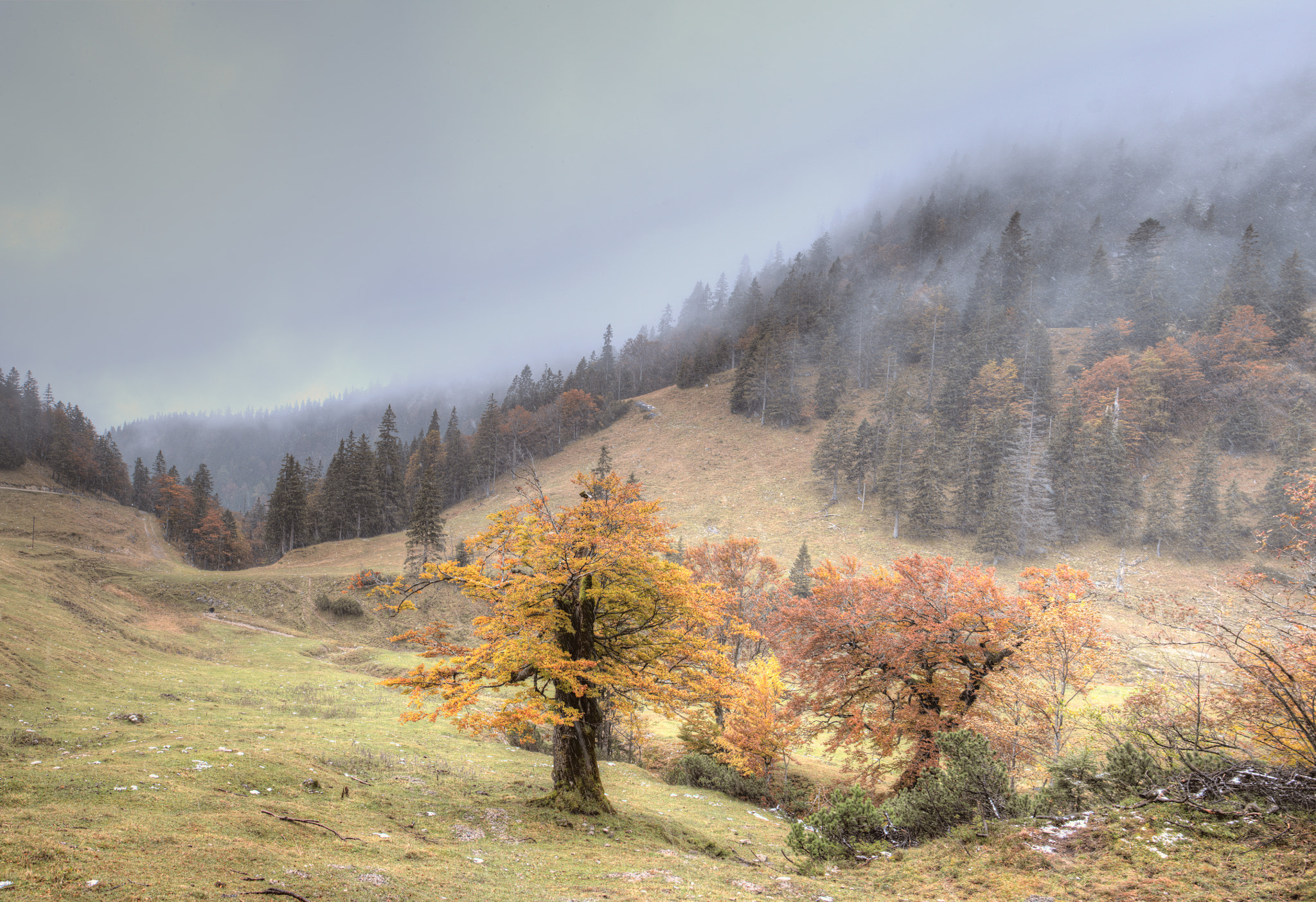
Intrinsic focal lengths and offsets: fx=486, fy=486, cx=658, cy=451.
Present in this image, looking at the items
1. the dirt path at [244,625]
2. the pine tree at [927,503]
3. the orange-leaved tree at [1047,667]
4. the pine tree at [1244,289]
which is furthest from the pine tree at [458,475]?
the pine tree at [1244,289]

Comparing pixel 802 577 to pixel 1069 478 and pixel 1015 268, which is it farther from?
pixel 1015 268

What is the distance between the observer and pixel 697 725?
23.1 meters

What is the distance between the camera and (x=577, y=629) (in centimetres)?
1288

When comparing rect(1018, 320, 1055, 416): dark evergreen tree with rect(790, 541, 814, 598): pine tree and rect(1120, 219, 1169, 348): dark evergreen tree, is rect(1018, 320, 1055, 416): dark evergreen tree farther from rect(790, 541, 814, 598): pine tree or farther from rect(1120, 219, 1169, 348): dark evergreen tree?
rect(790, 541, 814, 598): pine tree

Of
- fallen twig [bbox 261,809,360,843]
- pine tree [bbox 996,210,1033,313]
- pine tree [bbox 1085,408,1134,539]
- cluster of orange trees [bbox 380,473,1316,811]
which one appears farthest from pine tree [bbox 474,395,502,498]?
pine tree [bbox 996,210,1033,313]

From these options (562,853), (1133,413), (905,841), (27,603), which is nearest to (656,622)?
(562,853)

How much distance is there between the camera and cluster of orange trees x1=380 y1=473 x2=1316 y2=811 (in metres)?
10.4

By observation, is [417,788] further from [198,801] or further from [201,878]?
[201,878]

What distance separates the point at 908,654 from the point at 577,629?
12199 mm

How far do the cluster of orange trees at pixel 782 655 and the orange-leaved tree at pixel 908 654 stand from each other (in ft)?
0.24

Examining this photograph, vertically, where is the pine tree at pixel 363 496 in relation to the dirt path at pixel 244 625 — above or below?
above

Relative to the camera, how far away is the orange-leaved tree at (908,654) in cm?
1730

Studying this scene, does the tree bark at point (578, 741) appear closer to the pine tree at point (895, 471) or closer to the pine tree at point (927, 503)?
the pine tree at point (895, 471)

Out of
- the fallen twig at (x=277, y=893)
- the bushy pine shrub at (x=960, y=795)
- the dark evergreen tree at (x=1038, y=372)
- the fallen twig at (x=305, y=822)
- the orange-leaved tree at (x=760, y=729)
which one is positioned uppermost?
the dark evergreen tree at (x=1038, y=372)
